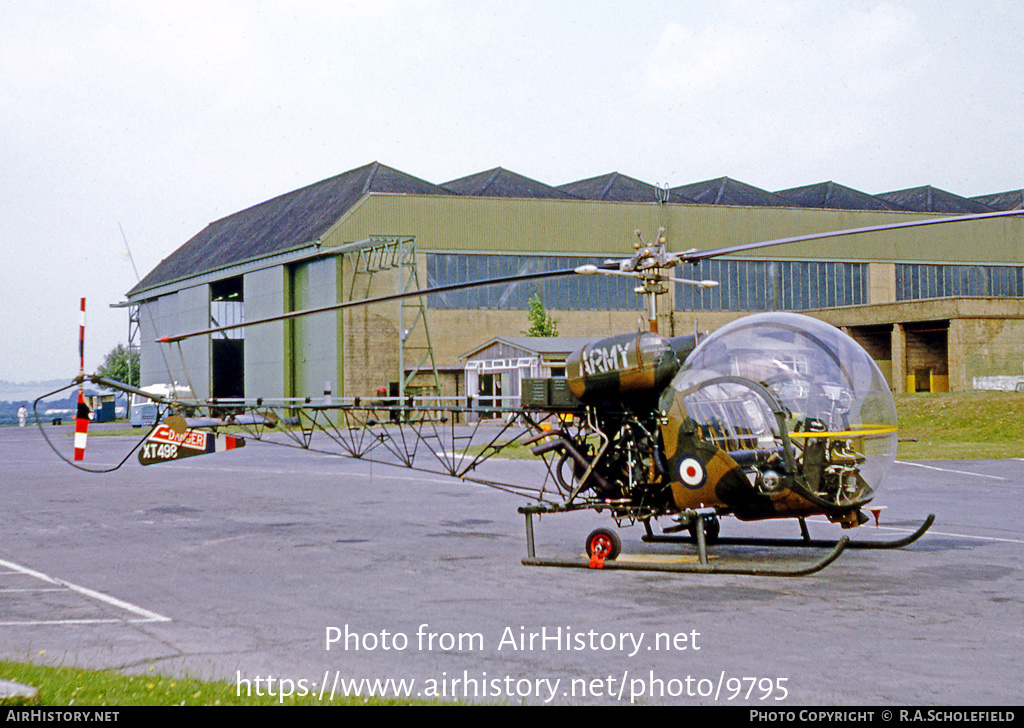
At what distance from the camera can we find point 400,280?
53594 millimetres

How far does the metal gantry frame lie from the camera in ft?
180

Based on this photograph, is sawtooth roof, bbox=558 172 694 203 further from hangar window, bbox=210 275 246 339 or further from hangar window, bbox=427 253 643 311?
hangar window, bbox=210 275 246 339

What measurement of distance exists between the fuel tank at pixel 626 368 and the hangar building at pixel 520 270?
1663 inches

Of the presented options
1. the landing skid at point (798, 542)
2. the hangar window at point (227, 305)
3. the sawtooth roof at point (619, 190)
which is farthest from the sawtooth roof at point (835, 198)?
the landing skid at point (798, 542)

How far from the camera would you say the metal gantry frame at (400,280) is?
180 feet

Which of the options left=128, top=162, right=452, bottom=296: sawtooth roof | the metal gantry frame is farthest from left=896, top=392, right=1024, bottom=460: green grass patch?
left=128, top=162, right=452, bottom=296: sawtooth roof

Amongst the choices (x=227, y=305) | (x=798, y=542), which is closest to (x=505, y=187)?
(x=227, y=305)

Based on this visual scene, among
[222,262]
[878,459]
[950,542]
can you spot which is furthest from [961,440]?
→ [222,262]

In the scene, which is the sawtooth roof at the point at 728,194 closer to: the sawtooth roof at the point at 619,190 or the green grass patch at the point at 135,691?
the sawtooth roof at the point at 619,190

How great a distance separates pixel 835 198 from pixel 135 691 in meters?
77.9

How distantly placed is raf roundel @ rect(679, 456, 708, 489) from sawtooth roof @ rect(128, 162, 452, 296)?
5272 cm

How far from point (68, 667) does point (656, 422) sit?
6.96 m

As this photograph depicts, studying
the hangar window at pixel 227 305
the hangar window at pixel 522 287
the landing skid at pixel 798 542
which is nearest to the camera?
the landing skid at pixel 798 542

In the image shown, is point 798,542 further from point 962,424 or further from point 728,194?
point 728,194
